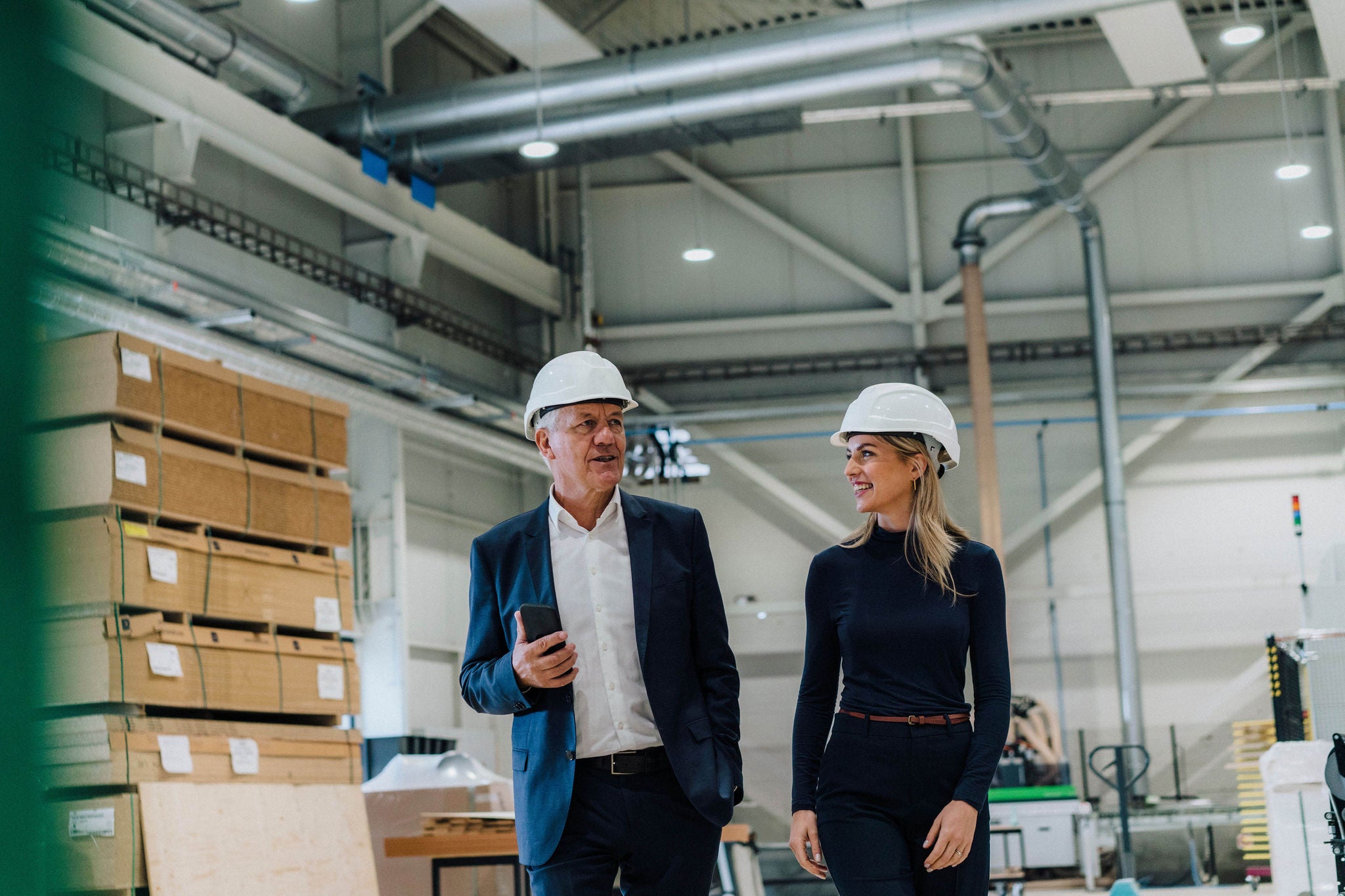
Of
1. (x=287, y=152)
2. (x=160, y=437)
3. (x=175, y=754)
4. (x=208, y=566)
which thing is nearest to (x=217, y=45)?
(x=287, y=152)

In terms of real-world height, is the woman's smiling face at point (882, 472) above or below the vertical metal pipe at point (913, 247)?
below

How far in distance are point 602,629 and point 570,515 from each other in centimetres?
26

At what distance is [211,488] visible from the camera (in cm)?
681

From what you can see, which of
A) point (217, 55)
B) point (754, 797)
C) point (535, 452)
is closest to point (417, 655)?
point (535, 452)

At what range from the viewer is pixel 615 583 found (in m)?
2.95

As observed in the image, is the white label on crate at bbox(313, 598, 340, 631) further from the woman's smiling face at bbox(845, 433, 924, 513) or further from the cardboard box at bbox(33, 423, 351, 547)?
the woman's smiling face at bbox(845, 433, 924, 513)

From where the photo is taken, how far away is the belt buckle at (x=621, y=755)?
2.79 meters

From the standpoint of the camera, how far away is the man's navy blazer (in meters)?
2.79

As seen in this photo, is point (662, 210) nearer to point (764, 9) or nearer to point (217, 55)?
point (764, 9)

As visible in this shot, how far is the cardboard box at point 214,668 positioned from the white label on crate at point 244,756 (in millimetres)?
160

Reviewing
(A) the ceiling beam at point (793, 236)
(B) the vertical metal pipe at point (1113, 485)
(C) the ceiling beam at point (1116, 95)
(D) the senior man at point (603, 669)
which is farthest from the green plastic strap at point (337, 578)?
(A) the ceiling beam at point (793, 236)

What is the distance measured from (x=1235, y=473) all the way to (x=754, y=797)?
20.2 ft

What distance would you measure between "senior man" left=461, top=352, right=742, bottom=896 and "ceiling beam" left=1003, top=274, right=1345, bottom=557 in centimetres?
1261

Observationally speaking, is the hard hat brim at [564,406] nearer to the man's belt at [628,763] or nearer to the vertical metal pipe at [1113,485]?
the man's belt at [628,763]
